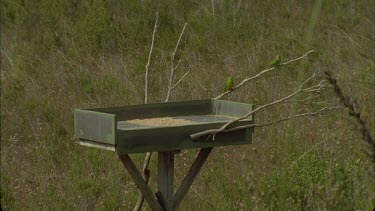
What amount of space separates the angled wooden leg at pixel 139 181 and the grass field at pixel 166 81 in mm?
486

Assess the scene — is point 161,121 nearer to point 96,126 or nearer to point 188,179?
point 188,179

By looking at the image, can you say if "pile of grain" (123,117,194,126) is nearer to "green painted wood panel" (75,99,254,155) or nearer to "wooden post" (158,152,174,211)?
"green painted wood panel" (75,99,254,155)

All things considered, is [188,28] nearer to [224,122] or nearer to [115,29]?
[115,29]

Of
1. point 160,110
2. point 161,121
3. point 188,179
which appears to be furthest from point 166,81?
point 188,179

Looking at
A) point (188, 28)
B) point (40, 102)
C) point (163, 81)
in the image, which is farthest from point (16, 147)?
point (188, 28)

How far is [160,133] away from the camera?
3.80 meters

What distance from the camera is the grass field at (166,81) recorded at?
18.8ft

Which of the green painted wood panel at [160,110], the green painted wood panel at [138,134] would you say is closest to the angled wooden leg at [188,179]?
the green painted wood panel at [138,134]

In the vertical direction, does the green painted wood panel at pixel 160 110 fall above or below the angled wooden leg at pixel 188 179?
above

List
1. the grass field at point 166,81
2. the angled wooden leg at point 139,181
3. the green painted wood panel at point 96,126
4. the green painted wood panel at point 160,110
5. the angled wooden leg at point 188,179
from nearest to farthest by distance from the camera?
the green painted wood panel at point 96,126 < the angled wooden leg at point 139,181 < the angled wooden leg at point 188,179 < the green painted wood panel at point 160,110 < the grass field at point 166,81

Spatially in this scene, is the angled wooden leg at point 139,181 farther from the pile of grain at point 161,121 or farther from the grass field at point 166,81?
the grass field at point 166,81

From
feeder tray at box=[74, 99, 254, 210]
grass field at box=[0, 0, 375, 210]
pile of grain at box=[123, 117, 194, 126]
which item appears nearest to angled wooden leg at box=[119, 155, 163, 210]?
feeder tray at box=[74, 99, 254, 210]

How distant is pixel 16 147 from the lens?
24.3 feet

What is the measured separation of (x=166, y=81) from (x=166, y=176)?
3.90 m
